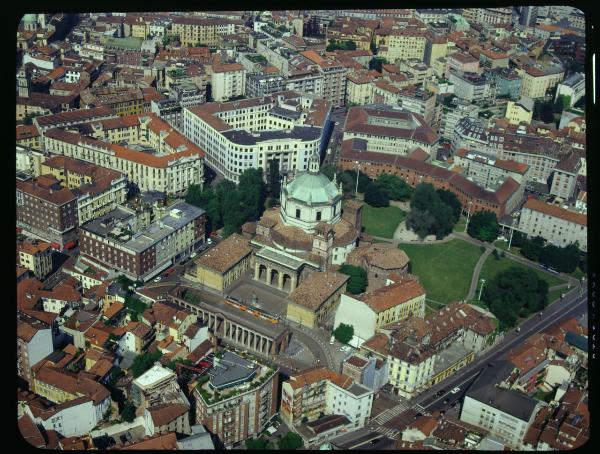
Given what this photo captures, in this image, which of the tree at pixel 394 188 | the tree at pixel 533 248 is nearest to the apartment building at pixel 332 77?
the tree at pixel 394 188

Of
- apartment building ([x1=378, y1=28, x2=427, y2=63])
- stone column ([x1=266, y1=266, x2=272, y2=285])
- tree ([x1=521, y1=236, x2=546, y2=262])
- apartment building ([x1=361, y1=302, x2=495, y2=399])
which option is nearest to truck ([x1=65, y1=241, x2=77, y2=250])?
stone column ([x1=266, y1=266, x2=272, y2=285])

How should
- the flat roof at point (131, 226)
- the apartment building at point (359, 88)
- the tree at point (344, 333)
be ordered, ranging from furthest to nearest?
the apartment building at point (359, 88) < the flat roof at point (131, 226) < the tree at point (344, 333)

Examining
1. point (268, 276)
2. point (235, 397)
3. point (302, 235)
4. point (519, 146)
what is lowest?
point (268, 276)

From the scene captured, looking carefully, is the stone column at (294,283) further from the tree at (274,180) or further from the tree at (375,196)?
the tree at (375,196)

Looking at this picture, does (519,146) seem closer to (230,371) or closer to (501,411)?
(501,411)

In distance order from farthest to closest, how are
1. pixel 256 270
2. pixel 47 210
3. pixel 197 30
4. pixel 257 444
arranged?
1. pixel 197 30
2. pixel 47 210
3. pixel 256 270
4. pixel 257 444

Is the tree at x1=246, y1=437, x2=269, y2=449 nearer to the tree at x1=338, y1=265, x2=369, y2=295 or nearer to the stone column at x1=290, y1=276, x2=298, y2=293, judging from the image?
the stone column at x1=290, y1=276, x2=298, y2=293

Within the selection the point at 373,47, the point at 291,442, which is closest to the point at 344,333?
the point at 291,442
